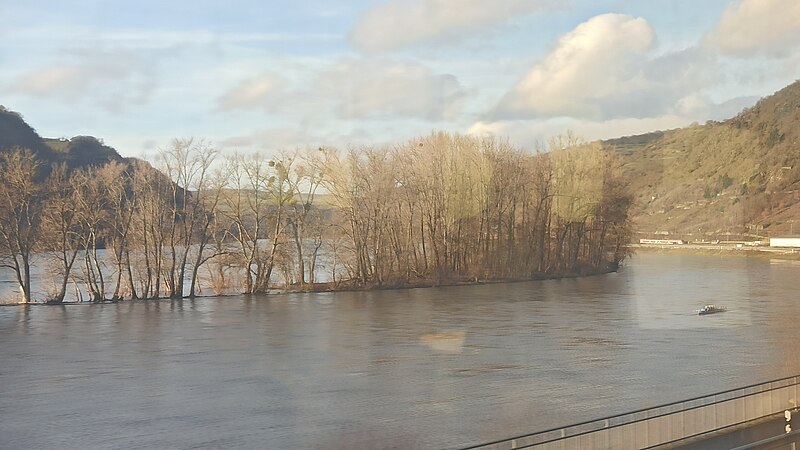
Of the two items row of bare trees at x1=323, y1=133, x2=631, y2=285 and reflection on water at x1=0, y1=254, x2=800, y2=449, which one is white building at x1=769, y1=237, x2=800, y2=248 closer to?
reflection on water at x1=0, y1=254, x2=800, y2=449

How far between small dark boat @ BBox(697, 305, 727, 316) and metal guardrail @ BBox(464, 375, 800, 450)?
364 inches

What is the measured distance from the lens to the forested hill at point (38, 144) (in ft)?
56.5

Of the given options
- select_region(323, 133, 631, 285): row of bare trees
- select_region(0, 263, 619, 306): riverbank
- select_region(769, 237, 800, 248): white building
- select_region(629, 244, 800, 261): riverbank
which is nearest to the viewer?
select_region(769, 237, 800, 248): white building

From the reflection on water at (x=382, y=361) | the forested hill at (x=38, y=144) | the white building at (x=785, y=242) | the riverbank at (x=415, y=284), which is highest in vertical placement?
the forested hill at (x=38, y=144)

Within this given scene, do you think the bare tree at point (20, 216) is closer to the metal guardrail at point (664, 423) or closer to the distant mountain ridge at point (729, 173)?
the distant mountain ridge at point (729, 173)

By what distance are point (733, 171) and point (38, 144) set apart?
13.3 metres

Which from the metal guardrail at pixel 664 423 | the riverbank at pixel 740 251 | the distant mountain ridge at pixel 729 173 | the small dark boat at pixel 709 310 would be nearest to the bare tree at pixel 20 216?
the distant mountain ridge at pixel 729 173

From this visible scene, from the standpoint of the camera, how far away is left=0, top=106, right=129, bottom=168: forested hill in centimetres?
1723

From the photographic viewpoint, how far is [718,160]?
13.7 metres

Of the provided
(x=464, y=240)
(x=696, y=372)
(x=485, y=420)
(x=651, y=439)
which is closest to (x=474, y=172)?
(x=464, y=240)

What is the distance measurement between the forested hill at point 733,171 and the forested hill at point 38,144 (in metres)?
11.1

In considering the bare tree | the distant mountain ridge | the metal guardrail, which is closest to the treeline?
the bare tree

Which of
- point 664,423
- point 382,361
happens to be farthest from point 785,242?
Answer: point 664,423

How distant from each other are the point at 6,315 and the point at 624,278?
42.8 feet
